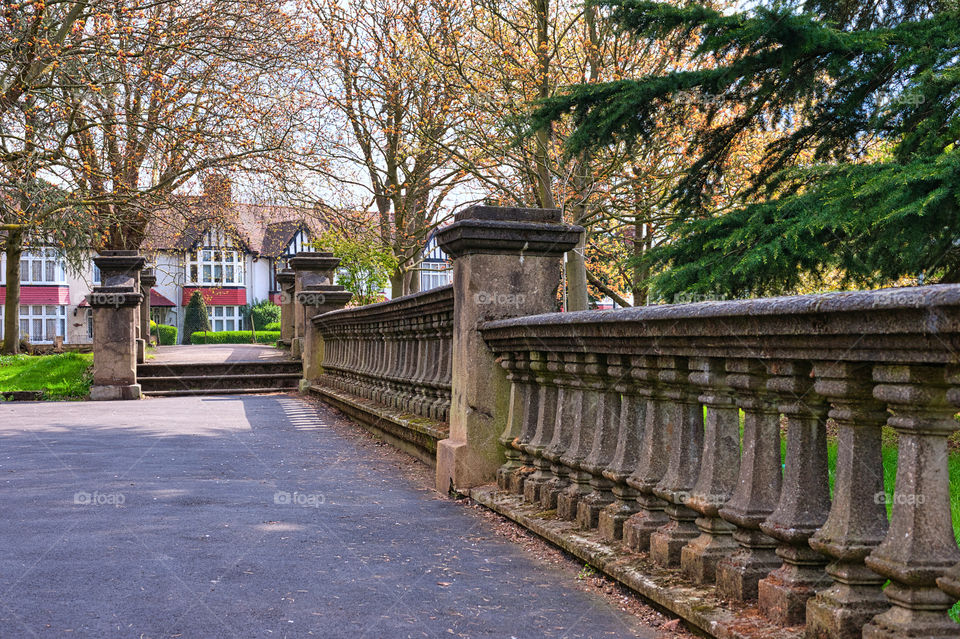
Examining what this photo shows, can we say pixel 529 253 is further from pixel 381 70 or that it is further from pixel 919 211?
pixel 381 70

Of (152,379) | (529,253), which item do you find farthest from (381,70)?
(529,253)

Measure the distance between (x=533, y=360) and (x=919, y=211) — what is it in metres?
3.17

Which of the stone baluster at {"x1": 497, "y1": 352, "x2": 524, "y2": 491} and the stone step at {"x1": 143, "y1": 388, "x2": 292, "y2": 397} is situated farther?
the stone step at {"x1": 143, "y1": 388, "x2": 292, "y2": 397}

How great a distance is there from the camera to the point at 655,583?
3189 millimetres

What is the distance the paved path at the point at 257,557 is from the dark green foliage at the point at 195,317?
150ft

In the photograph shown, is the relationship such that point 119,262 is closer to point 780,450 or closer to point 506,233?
point 506,233

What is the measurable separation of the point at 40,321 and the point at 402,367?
5146 cm

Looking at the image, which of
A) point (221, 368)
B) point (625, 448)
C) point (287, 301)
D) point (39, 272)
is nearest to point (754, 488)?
point (625, 448)

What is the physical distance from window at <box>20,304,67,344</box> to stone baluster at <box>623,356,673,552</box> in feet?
181

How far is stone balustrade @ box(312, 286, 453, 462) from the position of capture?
673 centimetres

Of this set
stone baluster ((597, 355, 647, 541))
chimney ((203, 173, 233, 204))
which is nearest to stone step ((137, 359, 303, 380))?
chimney ((203, 173, 233, 204))

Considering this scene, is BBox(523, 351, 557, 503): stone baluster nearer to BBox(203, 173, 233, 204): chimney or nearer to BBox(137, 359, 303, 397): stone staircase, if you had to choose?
BBox(137, 359, 303, 397): stone staircase

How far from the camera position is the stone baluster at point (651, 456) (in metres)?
3.53

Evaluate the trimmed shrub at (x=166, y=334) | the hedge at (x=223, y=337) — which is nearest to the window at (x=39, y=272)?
the hedge at (x=223, y=337)
